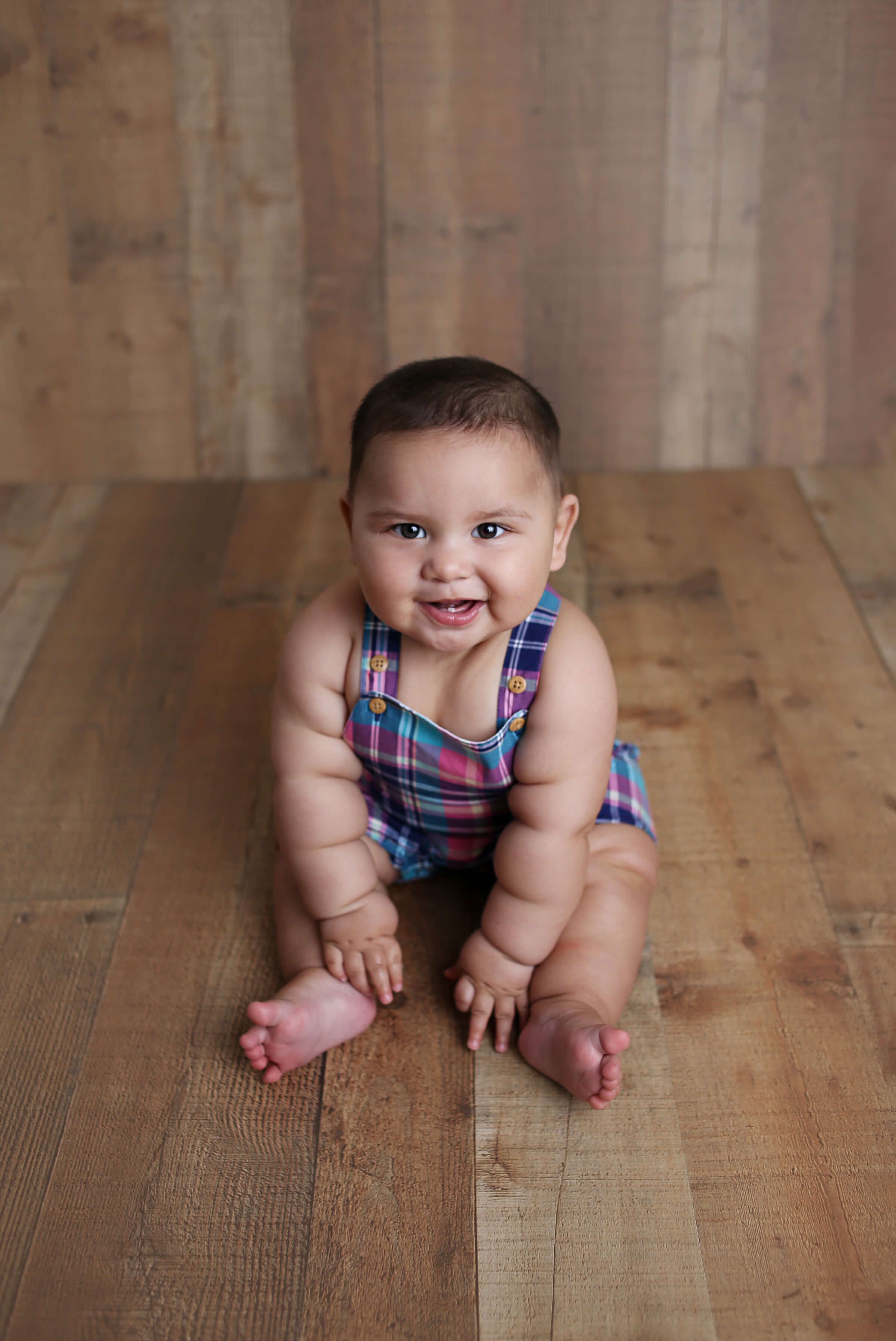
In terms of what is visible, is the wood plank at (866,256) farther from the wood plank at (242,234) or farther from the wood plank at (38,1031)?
the wood plank at (38,1031)

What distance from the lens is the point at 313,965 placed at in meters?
1.03

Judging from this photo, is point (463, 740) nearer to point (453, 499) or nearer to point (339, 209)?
point (453, 499)

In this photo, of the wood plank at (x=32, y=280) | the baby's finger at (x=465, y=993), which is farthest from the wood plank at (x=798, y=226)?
the baby's finger at (x=465, y=993)

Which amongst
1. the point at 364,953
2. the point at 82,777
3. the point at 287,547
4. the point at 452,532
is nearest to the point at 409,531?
the point at 452,532

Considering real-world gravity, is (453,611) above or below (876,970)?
above

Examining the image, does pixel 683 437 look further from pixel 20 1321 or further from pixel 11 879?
pixel 20 1321

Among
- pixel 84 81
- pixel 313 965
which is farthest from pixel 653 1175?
pixel 84 81

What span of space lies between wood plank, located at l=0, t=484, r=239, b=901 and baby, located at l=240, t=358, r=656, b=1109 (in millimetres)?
257

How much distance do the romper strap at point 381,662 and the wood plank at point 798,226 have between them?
124 cm

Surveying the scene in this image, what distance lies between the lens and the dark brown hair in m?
0.88

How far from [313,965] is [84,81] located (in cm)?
146

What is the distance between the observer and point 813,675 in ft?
4.83

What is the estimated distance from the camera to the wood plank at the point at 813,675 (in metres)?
1.20

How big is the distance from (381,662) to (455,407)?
0.23 m
